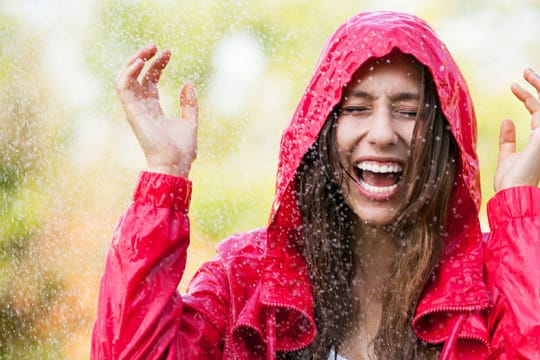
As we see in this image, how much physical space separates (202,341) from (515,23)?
6.75m

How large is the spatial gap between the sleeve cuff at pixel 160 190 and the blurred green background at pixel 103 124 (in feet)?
13.8

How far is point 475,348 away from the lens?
9.41 ft

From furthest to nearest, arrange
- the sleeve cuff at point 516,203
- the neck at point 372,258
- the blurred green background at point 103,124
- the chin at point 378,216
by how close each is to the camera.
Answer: the blurred green background at point 103,124 < the neck at point 372,258 < the chin at point 378,216 < the sleeve cuff at point 516,203

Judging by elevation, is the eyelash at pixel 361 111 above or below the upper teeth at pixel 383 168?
above

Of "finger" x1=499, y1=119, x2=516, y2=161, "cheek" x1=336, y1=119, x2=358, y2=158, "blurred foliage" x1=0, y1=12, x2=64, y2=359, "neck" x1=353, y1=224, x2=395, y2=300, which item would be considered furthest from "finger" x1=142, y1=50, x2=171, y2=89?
"blurred foliage" x1=0, y1=12, x2=64, y2=359

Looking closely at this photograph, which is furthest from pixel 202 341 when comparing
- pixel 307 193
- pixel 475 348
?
pixel 475 348

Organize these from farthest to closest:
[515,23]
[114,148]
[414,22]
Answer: [515,23], [114,148], [414,22]

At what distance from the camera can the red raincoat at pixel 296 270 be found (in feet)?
9.22

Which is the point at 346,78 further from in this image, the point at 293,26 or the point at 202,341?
the point at 293,26

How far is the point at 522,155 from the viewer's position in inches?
115

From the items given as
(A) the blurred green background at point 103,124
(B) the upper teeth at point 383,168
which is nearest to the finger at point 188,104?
(B) the upper teeth at point 383,168

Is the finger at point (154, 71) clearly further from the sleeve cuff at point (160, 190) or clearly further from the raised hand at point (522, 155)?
the raised hand at point (522, 155)

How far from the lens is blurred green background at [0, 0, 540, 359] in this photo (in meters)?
7.31

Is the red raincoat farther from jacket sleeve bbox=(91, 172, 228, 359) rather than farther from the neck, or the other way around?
the neck
